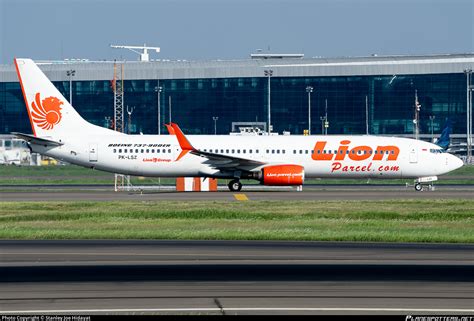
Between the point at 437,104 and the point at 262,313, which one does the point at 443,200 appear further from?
the point at 437,104

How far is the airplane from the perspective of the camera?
5838 centimetres

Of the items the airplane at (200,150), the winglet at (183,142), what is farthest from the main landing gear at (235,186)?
the winglet at (183,142)

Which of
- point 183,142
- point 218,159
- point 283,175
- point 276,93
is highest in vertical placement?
point 276,93

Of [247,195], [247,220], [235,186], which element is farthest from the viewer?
[235,186]

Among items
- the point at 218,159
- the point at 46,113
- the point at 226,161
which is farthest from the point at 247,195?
the point at 46,113

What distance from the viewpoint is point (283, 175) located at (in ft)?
187

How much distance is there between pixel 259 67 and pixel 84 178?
238ft

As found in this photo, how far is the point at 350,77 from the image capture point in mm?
151125

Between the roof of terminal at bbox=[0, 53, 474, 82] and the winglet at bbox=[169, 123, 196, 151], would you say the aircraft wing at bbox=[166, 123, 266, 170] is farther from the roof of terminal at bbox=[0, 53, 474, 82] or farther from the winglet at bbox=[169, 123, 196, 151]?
the roof of terminal at bbox=[0, 53, 474, 82]

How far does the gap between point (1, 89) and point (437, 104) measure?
69.6m

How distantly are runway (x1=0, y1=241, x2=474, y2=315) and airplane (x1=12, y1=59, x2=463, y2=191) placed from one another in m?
28.3

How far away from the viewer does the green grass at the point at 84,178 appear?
244ft

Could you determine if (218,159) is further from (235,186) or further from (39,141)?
(39,141)

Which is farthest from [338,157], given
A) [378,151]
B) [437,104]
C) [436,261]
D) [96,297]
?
[437,104]
